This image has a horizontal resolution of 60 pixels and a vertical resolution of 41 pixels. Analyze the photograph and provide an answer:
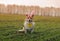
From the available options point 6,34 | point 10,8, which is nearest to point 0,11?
point 10,8

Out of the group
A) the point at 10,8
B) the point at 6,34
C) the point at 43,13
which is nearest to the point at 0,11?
the point at 10,8

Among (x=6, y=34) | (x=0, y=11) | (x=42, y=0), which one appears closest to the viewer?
(x=6, y=34)

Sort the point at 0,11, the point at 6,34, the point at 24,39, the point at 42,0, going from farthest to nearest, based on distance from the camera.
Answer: the point at 42,0, the point at 0,11, the point at 6,34, the point at 24,39

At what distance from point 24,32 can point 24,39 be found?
0.28 meters

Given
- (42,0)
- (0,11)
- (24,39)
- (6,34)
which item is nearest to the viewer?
(24,39)

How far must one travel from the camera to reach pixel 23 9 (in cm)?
593

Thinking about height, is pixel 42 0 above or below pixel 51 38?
above

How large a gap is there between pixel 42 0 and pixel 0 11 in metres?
1.19

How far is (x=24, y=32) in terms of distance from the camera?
9.40 feet

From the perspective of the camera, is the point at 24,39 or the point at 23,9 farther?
the point at 23,9

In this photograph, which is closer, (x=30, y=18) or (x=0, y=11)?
(x=30, y=18)

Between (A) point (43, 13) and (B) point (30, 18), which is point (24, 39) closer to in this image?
(B) point (30, 18)

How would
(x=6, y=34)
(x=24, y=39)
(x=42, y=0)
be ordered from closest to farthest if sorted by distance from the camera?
(x=24, y=39)
(x=6, y=34)
(x=42, y=0)

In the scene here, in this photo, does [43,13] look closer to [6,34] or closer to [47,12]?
[47,12]
